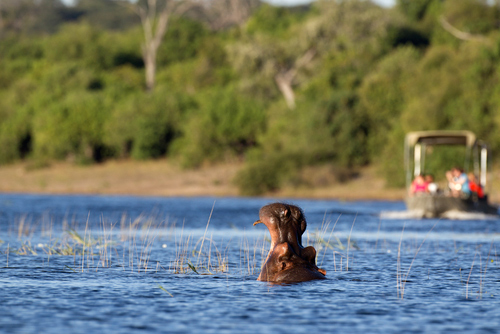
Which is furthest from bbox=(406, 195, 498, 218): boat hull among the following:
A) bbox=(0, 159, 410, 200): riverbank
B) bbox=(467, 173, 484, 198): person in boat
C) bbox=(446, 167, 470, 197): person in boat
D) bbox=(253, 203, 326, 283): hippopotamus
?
bbox=(253, 203, 326, 283): hippopotamus

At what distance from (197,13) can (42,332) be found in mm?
86533

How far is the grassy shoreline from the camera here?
5488 cm

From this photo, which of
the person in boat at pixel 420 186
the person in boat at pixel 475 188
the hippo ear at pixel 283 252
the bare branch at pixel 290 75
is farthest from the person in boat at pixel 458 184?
the bare branch at pixel 290 75

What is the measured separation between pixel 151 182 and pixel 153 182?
0.14 metres

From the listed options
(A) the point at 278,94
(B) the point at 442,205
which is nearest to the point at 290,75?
(A) the point at 278,94

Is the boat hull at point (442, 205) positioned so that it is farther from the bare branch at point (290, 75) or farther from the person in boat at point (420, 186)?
the bare branch at point (290, 75)

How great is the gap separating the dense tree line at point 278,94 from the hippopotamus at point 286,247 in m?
38.8

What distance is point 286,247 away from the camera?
13.3 m

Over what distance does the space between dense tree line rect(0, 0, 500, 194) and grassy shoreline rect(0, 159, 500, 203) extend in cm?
101

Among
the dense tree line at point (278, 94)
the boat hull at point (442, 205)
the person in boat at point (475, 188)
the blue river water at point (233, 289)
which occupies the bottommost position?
the blue river water at point (233, 289)

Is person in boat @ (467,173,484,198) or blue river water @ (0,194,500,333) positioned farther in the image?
person in boat @ (467,173,484,198)

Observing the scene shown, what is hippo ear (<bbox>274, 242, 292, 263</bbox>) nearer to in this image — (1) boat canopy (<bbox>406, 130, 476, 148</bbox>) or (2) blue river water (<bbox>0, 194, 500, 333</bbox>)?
(2) blue river water (<bbox>0, 194, 500, 333</bbox>)

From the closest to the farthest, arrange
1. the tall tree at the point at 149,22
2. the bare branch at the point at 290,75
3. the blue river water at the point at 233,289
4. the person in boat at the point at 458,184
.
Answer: the blue river water at the point at 233,289, the person in boat at the point at 458,184, the bare branch at the point at 290,75, the tall tree at the point at 149,22

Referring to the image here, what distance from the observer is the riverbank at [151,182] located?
54938 mm
